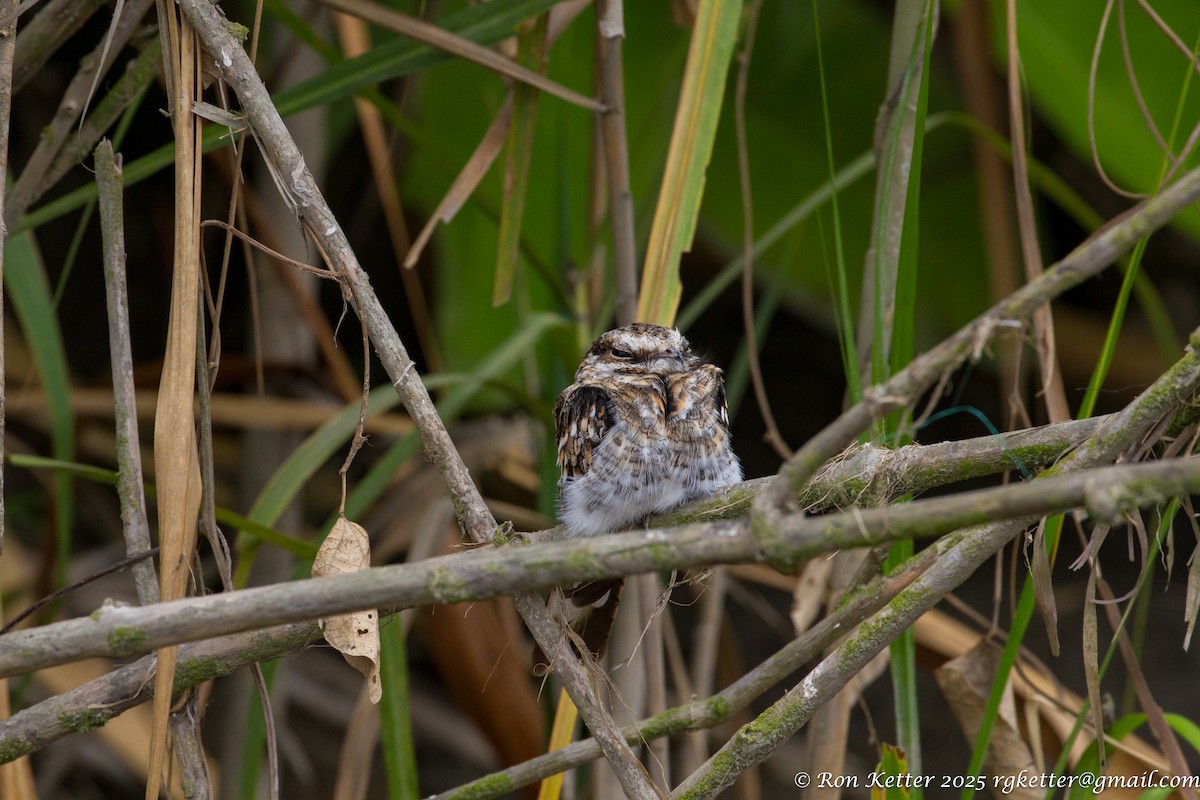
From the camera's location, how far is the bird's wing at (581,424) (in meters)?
2.01

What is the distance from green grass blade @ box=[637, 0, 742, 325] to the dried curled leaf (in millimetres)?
724

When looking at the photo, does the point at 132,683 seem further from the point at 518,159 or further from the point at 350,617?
the point at 518,159

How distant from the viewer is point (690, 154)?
73.5 inches

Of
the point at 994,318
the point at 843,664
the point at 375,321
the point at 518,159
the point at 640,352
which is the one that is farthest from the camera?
the point at 640,352

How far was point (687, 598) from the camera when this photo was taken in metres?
3.87

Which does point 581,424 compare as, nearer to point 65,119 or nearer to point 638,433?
point 638,433

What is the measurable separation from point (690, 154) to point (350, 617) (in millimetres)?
1005

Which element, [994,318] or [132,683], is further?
[132,683]

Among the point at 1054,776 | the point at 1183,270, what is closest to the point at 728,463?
the point at 1054,776

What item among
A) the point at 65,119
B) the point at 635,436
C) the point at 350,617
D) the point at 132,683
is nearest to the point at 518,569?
the point at 350,617

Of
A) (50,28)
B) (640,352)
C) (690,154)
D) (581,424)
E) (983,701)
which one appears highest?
(50,28)

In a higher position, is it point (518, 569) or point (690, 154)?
point (690, 154)

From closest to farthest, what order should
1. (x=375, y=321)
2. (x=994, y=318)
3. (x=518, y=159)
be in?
(x=994, y=318) < (x=375, y=321) < (x=518, y=159)

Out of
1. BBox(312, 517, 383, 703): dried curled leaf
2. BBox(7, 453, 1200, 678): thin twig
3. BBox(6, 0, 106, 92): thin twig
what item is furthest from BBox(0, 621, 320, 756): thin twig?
BBox(6, 0, 106, 92): thin twig
